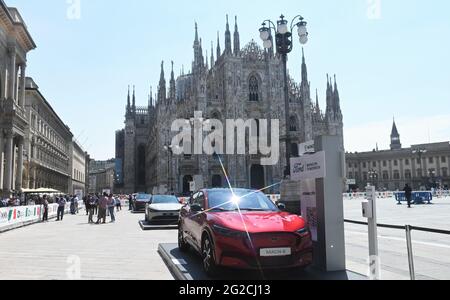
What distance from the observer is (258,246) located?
233 inches

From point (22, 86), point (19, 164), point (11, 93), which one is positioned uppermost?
point (22, 86)

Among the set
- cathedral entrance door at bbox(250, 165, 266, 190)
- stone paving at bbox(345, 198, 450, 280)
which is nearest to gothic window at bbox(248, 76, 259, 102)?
cathedral entrance door at bbox(250, 165, 266, 190)

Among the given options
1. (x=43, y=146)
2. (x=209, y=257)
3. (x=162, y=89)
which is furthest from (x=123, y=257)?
(x=162, y=89)

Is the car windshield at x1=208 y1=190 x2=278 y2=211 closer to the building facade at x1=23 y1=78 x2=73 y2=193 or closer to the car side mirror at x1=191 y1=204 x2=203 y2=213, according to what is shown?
the car side mirror at x1=191 y1=204 x2=203 y2=213

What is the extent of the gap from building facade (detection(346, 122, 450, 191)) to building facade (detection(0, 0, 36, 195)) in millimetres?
69479

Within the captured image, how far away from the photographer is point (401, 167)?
309ft

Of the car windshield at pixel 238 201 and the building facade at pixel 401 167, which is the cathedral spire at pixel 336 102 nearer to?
Result: the building facade at pixel 401 167

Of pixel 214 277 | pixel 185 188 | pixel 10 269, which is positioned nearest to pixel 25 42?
pixel 185 188

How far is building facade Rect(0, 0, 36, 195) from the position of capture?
29672mm

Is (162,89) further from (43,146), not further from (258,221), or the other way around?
(258,221)

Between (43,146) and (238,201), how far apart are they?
48.4 m

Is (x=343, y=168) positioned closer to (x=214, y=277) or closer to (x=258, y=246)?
(x=258, y=246)

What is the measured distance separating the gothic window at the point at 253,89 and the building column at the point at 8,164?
3634 centimetres
